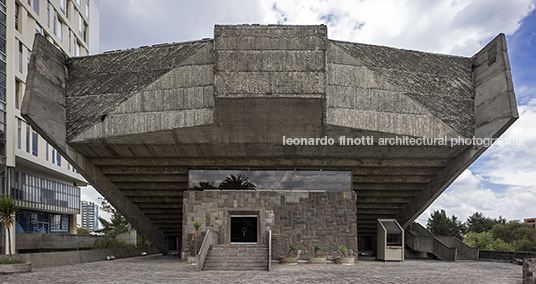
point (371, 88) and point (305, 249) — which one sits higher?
point (371, 88)

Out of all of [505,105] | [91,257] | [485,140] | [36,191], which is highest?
[505,105]

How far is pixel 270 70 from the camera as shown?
20.2 m

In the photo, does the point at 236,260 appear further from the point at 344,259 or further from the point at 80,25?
the point at 80,25

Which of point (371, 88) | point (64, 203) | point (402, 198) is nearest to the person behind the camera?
point (371, 88)

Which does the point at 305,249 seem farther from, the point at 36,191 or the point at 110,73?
the point at 36,191

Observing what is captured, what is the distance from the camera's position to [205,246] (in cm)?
2106

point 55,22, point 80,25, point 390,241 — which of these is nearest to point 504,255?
point 390,241

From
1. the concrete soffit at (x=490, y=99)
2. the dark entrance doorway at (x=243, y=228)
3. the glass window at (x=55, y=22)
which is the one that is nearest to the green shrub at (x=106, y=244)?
the dark entrance doorway at (x=243, y=228)

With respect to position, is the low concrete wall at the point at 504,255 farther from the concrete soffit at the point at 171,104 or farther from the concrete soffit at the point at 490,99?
the concrete soffit at the point at 171,104

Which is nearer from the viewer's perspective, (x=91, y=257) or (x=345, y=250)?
(x=345, y=250)

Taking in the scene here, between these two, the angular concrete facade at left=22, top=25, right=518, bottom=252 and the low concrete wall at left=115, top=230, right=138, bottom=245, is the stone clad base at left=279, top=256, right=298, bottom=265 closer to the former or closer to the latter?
the angular concrete facade at left=22, top=25, right=518, bottom=252

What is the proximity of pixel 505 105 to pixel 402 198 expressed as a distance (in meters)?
9.58

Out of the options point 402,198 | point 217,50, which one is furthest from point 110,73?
point 402,198

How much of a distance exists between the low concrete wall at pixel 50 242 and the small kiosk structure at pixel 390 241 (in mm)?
25570
